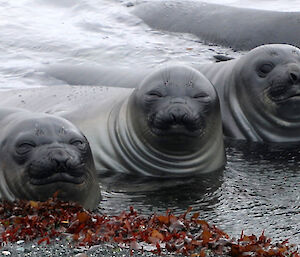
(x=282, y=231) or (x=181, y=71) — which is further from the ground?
(x=181, y=71)

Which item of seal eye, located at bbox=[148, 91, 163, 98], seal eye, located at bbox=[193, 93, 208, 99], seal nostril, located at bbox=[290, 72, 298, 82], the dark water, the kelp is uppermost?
seal nostril, located at bbox=[290, 72, 298, 82]

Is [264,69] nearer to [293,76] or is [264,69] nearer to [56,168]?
[293,76]

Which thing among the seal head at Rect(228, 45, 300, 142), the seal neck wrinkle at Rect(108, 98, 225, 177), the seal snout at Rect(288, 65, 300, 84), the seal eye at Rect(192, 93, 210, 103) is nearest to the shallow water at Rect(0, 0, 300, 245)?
the seal neck wrinkle at Rect(108, 98, 225, 177)

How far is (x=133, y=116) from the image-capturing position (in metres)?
8.66

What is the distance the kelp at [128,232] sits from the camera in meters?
5.67

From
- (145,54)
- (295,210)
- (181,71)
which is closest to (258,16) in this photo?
(145,54)

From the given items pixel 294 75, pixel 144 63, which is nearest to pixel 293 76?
pixel 294 75

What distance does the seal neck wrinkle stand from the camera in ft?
27.9

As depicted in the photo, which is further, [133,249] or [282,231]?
[282,231]

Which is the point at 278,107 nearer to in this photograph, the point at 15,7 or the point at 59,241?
the point at 59,241

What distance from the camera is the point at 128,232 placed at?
5.96 metres

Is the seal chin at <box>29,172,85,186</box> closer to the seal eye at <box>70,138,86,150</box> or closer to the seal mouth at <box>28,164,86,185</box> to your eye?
the seal mouth at <box>28,164,86,185</box>

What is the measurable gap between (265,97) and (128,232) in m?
4.09

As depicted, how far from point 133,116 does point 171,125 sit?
586 millimetres
